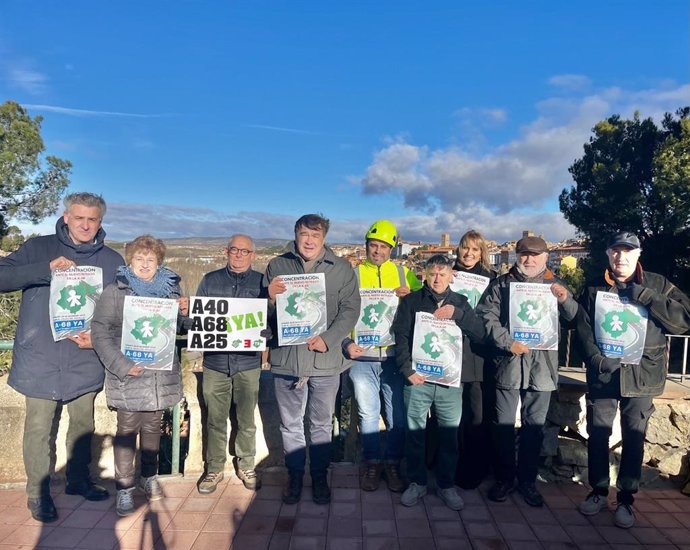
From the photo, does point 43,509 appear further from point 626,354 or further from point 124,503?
point 626,354

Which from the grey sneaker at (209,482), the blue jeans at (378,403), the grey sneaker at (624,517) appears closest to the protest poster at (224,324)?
the blue jeans at (378,403)

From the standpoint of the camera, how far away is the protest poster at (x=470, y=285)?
4301mm

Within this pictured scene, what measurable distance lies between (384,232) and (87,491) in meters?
3.51

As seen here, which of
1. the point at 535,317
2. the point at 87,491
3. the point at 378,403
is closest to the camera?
the point at 535,317

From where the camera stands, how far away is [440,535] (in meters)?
3.62

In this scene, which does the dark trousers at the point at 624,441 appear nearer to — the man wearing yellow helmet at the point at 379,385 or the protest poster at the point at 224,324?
the man wearing yellow helmet at the point at 379,385

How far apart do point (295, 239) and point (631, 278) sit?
2944 millimetres

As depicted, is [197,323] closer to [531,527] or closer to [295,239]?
[295,239]

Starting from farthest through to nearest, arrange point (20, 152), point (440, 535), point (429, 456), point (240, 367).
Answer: point (20, 152)
point (429, 456)
point (240, 367)
point (440, 535)

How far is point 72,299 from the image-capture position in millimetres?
3744

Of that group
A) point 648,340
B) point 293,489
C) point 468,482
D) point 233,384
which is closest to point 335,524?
point 293,489

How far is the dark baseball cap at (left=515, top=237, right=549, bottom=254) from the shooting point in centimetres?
399

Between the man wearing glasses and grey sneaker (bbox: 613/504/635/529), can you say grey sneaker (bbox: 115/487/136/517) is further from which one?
grey sneaker (bbox: 613/504/635/529)

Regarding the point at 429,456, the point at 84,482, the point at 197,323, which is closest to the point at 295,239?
the point at 197,323
